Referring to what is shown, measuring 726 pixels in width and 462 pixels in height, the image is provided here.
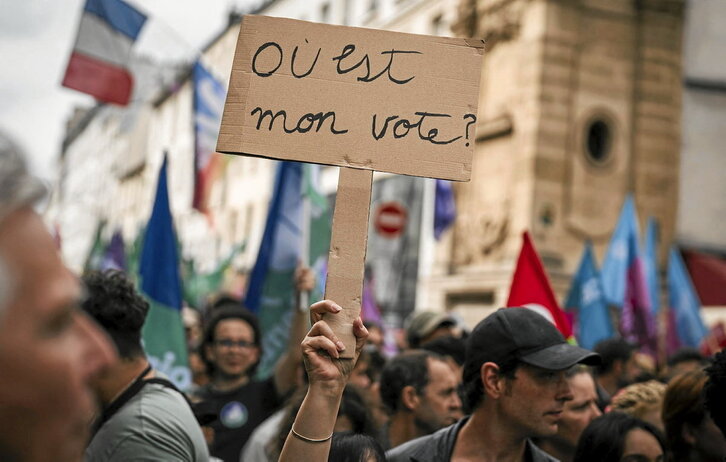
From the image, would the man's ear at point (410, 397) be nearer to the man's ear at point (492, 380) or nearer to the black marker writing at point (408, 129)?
the man's ear at point (492, 380)

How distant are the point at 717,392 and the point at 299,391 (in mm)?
1813

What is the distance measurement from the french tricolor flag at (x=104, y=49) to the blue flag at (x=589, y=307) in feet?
16.6

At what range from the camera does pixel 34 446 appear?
970 millimetres

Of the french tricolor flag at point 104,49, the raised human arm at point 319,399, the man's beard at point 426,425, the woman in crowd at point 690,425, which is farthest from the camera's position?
the french tricolor flag at point 104,49

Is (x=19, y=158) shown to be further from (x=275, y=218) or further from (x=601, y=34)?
(x=601, y=34)

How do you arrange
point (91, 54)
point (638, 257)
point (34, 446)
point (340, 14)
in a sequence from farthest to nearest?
point (340, 14) < point (638, 257) < point (91, 54) < point (34, 446)

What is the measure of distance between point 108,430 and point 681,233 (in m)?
7.01

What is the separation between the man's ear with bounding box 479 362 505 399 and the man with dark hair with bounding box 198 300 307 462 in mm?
2121

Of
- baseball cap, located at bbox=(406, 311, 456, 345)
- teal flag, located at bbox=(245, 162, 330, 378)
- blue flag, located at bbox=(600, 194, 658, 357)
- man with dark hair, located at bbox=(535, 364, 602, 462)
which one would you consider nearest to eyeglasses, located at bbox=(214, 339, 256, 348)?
teal flag, located at bbox=(245, 162, 330, 378)

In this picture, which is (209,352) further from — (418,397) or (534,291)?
(534,291)

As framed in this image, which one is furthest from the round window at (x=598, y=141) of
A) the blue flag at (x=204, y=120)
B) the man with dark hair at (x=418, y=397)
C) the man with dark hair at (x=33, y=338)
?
the man with dark hair at (x=33, y=338)

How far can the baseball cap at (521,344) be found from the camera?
10.7 feet

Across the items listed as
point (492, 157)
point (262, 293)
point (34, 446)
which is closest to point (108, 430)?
point (34, 446)

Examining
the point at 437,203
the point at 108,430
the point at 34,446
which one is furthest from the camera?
the point at 437,203
